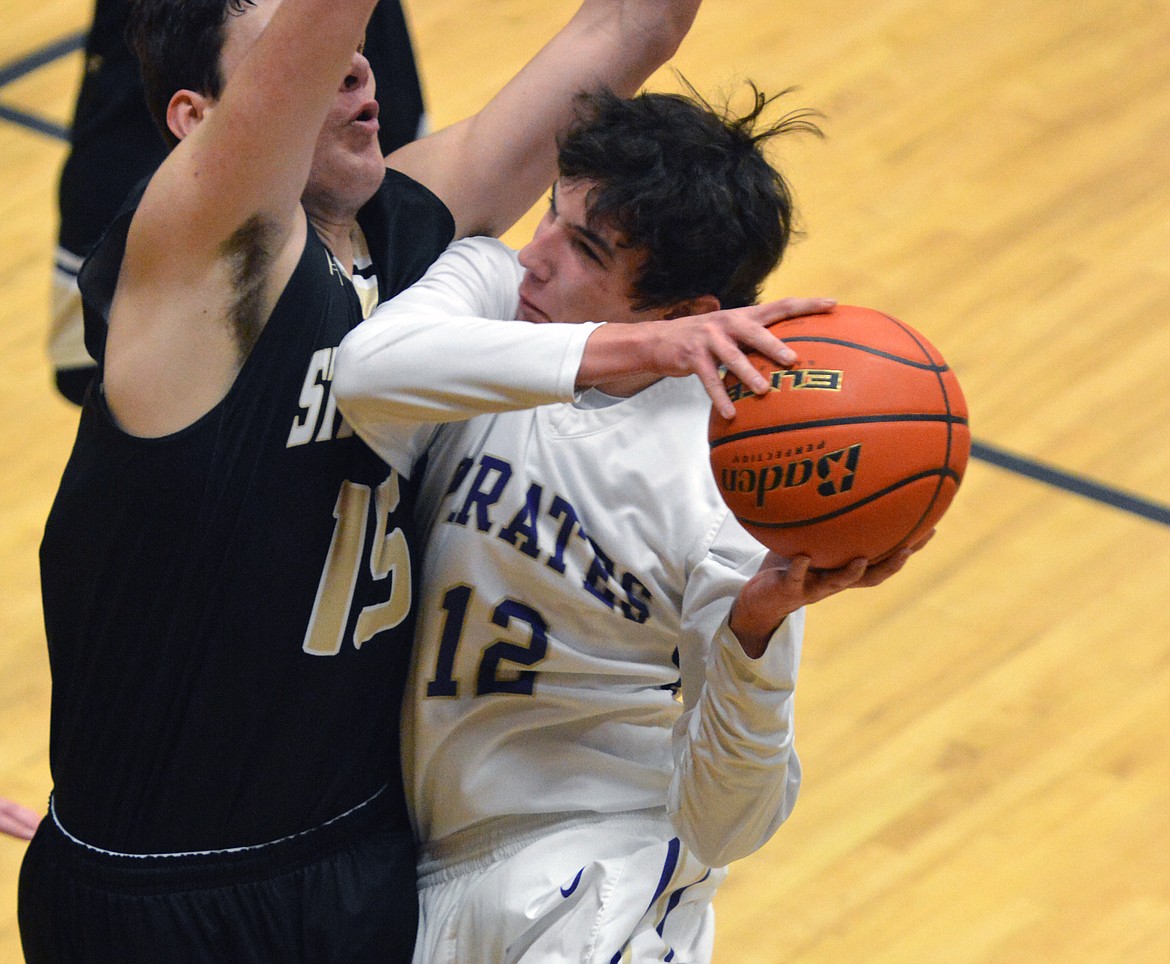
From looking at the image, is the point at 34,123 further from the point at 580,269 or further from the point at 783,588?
the point at 783,588

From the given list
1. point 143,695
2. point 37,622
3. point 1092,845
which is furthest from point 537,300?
point 37,622

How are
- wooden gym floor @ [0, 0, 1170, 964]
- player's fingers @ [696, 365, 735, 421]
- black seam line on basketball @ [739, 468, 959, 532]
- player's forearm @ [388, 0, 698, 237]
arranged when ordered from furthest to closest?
wooden gym floor @ [0, 0, 1170, 964]
player's forearm @ [388, 0, 698, 237]
black seam line on basketball @ [739, 468, 959, 532]
player's fingers @ [696, 365, 735, 421]

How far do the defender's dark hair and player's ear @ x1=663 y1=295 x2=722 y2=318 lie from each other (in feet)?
2.08

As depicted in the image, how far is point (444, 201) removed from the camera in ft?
9.13

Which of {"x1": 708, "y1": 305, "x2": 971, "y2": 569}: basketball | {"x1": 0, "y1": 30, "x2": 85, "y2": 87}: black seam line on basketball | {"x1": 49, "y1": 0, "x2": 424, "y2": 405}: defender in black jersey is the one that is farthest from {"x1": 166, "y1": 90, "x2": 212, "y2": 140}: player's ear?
{"x1": 0, "y1": 30, "x2": 85, "y2": 87}: black seam line on basketball

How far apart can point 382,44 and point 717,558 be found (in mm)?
1828

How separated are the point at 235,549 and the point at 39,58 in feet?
17.2

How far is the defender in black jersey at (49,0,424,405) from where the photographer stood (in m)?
3.75

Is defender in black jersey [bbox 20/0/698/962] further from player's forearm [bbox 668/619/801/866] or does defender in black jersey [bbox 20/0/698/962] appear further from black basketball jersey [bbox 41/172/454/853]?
player's forearm [bbox 668/619/801/866]

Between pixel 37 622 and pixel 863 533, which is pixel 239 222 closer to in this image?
pixel 863 533

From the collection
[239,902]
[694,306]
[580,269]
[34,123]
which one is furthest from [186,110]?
[34,123]

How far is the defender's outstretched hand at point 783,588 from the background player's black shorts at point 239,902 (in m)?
0.65

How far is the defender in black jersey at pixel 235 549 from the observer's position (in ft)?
7.15

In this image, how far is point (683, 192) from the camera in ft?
7.88
